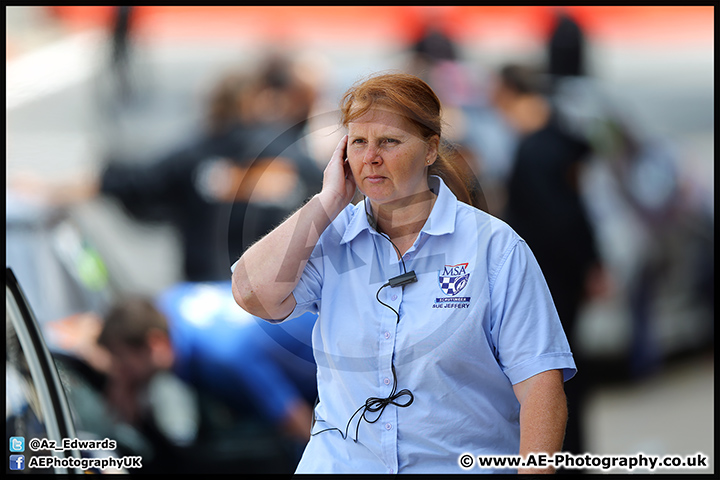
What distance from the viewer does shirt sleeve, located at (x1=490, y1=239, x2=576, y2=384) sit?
1.75 m

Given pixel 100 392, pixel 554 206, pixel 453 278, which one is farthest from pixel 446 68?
pixel 453 278

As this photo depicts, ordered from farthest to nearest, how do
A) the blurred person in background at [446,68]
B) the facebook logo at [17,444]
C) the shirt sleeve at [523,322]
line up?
the blurred person in background at [446,68] → the facebook logo at [17,444] → the shirt sleeve at [523,322]

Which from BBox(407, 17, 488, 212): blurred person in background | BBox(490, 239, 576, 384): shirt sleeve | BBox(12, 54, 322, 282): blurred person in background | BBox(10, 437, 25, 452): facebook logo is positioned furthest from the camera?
BBox(407, 17, 488, 212): blurred person in background

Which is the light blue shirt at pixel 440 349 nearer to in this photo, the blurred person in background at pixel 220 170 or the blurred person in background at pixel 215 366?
the blurred person in background at pixel 215 366

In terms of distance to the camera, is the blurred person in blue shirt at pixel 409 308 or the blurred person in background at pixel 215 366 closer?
the blurred person in blue shirt at pixel 409 308

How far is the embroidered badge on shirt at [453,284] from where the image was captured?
5.77ft

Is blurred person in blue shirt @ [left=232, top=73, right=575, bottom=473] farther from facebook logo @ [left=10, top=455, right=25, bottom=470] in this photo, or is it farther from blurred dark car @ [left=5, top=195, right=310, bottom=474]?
blurred dark car @ [left=5, top=195, right=310, bottom=474]

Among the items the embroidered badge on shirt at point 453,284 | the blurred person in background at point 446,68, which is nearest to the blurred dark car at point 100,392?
the embroidered badge on shirt at point 453,284

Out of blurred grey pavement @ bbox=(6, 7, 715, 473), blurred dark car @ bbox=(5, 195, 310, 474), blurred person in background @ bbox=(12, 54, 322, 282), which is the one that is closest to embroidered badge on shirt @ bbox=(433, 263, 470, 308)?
blurred dark car @ bbox=(5, 195, 310, 474)

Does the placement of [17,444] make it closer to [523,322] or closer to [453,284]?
[453,284]

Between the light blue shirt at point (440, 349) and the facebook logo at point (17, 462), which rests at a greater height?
the light blue shirt at point (440, 349)

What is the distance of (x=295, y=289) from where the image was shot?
73.0 inches

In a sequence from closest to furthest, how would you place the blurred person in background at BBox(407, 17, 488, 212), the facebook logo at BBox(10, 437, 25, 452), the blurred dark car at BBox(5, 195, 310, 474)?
the facebook logo at BBox(10, 437, 25, 452), the blurred dark car at BBox(5, 195, 310, 474), the blurred person in background at BBox(407, 17, 488, 212)

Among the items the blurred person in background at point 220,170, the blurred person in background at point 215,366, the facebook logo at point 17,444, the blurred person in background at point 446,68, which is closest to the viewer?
the facebook logo at point 17,444
